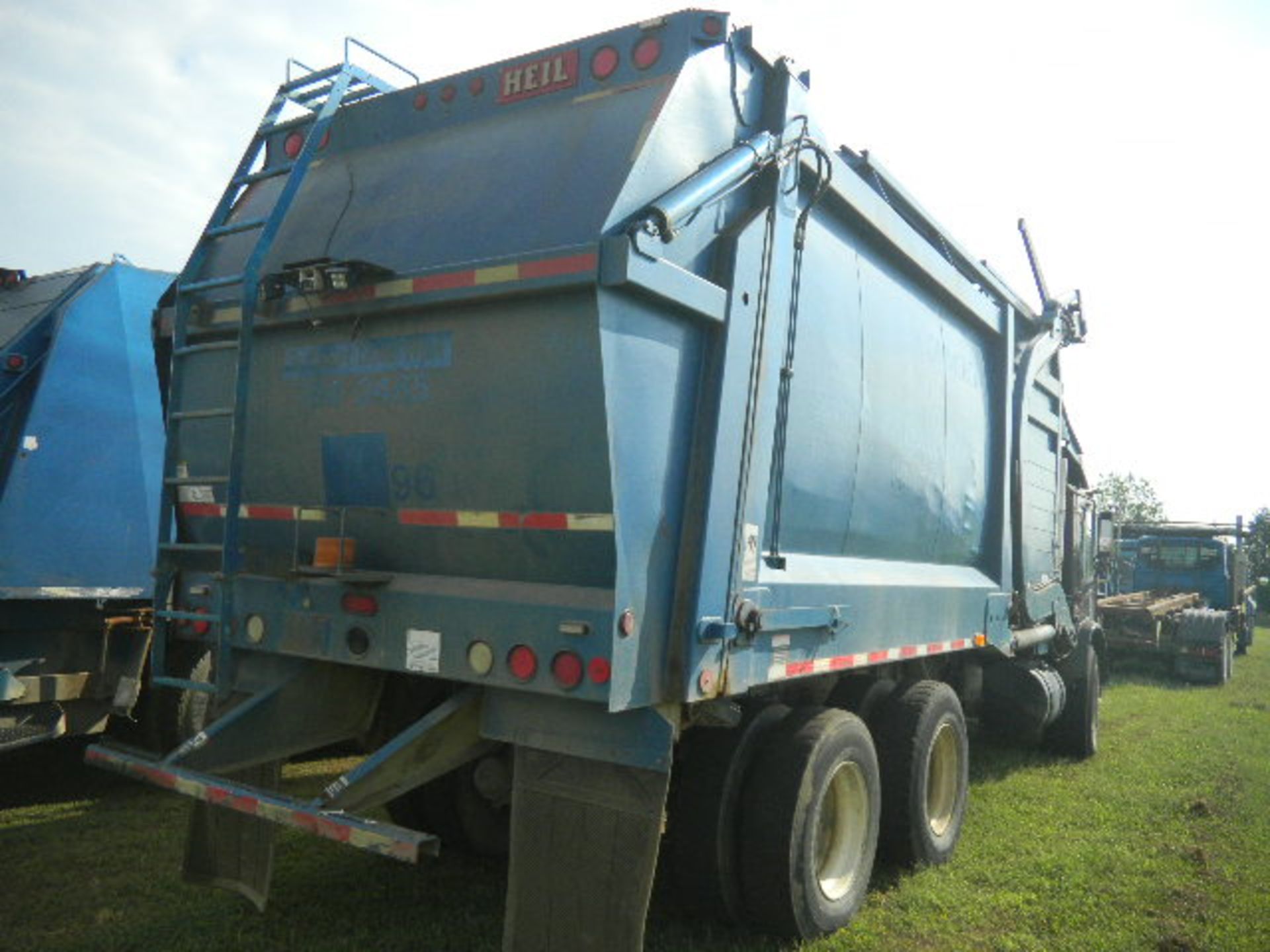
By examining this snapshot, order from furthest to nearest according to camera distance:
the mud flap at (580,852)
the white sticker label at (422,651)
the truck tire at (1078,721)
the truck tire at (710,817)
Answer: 1. the truck tire at (1078,721)
2. the truck tire at (710,817)
3. the white sticker label at (422,651)
4. the mud flap at (580,852)

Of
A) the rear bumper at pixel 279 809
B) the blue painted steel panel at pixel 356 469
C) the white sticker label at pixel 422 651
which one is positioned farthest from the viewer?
the blue painted steel panel at pixel 356 469

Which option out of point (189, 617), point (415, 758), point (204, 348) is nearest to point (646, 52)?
point (204, 348)

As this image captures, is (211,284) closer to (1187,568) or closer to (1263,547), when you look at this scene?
(1187,568)

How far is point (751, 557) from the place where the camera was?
3482mm

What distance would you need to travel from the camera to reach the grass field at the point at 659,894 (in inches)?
154

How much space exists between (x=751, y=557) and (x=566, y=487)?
2.49 ft

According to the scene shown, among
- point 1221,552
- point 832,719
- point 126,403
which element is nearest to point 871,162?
point 832,719

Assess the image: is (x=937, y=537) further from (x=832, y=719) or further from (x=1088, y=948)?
(x=1088, y=948)

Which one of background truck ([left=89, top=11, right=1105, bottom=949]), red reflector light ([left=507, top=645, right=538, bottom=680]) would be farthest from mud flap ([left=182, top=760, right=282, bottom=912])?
red reflector light ([left=507, top=645, right=538, bottom=680])

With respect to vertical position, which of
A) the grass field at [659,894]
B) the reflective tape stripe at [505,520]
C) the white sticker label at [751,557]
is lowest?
the grass field at [659,894]

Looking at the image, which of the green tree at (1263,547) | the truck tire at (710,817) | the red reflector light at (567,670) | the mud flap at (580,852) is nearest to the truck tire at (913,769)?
the truck tire at (710,817)

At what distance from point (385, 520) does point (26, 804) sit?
11.6 ft

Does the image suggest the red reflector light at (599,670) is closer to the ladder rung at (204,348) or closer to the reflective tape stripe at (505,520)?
the reflective tape stripe at (505,520)

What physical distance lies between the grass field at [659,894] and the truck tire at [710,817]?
20cm
